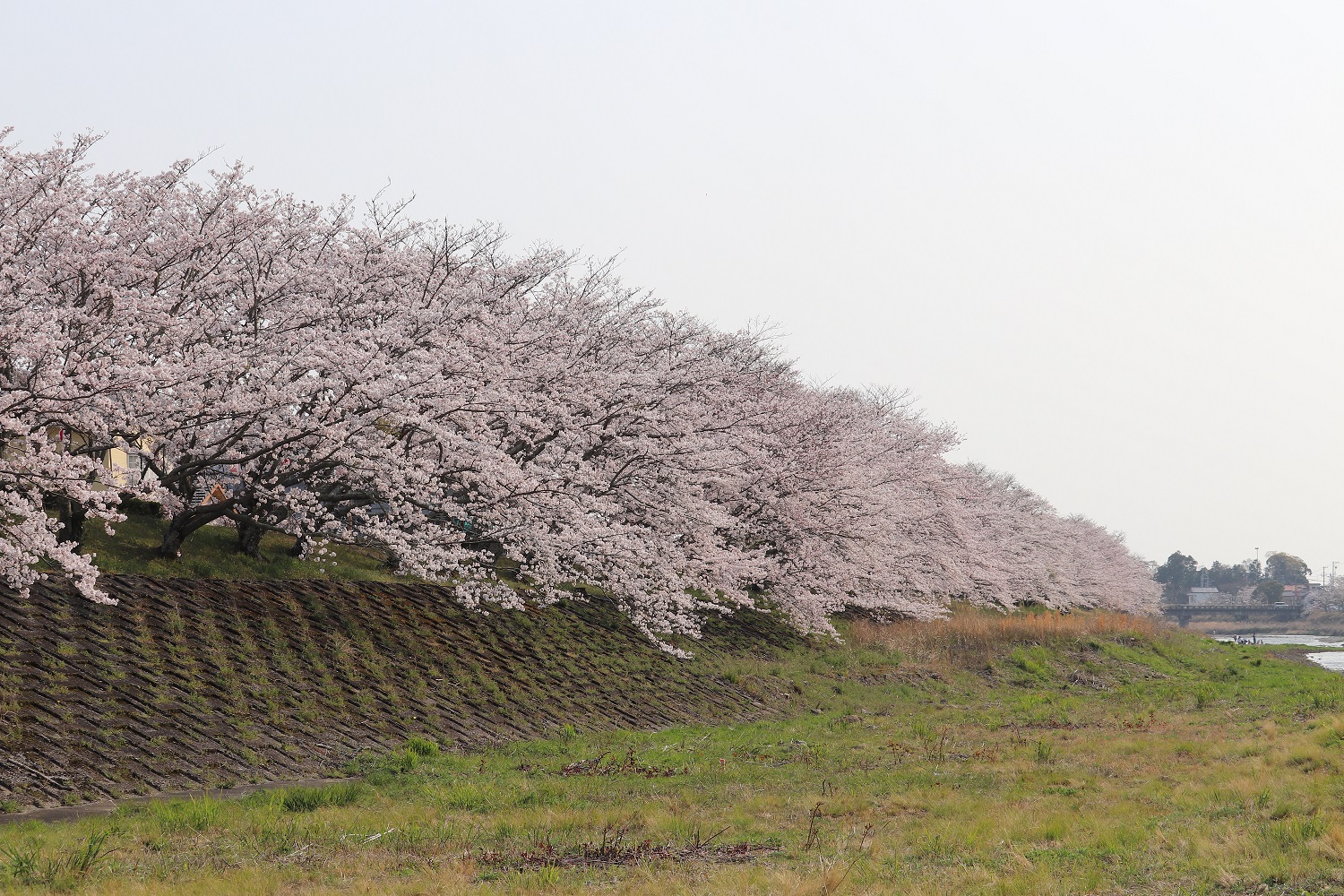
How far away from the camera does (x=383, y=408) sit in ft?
54.1

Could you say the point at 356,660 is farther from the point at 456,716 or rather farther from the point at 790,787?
the point at 790,787

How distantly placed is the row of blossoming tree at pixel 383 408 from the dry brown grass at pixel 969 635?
201 centimetres

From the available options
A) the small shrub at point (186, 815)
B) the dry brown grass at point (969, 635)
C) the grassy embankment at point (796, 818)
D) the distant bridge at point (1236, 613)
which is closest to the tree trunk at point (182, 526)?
the grassy embankment at point (796, 818)

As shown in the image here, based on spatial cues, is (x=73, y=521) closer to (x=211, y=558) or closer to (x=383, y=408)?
(x=211, y=558)

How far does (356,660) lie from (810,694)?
1121cm

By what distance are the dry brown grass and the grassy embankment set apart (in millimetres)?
10662

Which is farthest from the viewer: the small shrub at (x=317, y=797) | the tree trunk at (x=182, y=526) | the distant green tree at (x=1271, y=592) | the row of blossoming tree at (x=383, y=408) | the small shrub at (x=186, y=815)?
the distant green tree at (x=1271, y=592)

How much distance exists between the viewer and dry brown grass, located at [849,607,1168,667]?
103 ft

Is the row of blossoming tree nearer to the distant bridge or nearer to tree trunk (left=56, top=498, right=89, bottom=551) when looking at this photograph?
tree trunk (left=56, top=498, right=89, bottom=551)

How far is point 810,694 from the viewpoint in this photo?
2470 centimetres

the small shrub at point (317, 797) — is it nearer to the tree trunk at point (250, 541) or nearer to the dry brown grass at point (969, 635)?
the tree trunk at point (250, 541)

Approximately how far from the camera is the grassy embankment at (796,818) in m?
7.70

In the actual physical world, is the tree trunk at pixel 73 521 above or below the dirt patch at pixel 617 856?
above

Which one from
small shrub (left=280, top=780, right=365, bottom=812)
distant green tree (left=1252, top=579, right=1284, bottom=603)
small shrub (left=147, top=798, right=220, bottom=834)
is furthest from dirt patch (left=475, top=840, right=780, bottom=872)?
distant green tree (left=1252, top=579, right=1284, bottom=603)
